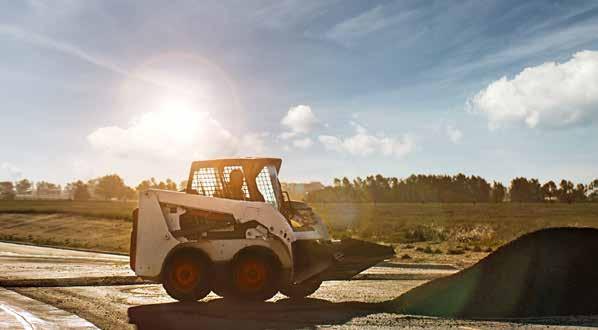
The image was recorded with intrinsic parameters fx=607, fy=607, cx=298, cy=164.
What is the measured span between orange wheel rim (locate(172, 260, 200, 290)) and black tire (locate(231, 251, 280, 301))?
0.78m

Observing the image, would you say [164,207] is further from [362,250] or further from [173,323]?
[362,250]

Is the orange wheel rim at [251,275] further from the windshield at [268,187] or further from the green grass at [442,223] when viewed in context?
the green grass at [442,223]

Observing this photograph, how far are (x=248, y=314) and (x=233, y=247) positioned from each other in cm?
169

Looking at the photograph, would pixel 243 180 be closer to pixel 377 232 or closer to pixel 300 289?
pixel 300 289

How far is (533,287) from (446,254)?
1629 cm

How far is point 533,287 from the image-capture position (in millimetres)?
11570

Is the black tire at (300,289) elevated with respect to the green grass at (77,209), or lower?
lower

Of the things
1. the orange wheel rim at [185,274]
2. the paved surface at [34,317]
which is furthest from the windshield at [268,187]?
the paved surface at [34,317]

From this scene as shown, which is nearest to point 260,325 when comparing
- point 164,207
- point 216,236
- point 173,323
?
point 173,323

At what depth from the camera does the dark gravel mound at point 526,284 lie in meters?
11.1

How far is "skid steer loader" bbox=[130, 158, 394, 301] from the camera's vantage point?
11.7m

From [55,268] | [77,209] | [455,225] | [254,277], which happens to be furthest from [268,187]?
[77,209]

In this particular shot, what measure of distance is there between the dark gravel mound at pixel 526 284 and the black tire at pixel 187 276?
3.71 meters

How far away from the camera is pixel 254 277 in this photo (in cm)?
1173
